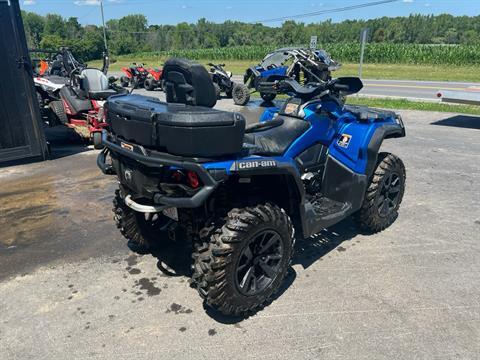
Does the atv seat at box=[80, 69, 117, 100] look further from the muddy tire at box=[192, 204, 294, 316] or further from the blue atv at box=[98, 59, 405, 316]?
the muddy tire at box=[192, 204, 294, 316]

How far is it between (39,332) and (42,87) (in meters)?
9.32

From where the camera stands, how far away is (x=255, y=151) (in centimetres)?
320

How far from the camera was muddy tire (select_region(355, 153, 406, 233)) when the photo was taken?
14.1ft

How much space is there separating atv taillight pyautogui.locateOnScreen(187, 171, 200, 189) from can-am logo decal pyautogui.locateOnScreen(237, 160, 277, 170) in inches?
11.5

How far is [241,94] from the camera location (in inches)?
575

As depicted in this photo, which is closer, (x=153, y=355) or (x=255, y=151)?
(x=153, y=355)

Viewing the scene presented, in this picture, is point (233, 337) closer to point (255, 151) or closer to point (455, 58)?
point (255, 151)

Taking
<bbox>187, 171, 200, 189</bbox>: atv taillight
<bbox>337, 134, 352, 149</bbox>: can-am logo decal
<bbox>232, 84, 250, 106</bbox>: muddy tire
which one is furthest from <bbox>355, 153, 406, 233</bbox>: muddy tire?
<bbox>232, 84, 250, 106</bbox>: muddy tire

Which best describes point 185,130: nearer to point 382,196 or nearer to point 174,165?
point 174,165

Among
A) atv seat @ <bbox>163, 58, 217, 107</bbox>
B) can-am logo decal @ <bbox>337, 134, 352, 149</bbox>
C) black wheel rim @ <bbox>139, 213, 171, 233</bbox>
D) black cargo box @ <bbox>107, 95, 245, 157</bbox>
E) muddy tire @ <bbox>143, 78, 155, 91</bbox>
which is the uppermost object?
atv seat @ <bbox>163, 58, 217, 107</bbox>

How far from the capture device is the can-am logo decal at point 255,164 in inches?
110

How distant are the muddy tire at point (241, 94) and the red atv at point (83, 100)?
566 centimetres

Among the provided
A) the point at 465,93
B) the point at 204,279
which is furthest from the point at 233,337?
the point at 465,93

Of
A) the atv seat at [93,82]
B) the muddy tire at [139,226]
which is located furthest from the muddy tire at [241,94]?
the muddy tire at [139,226]
